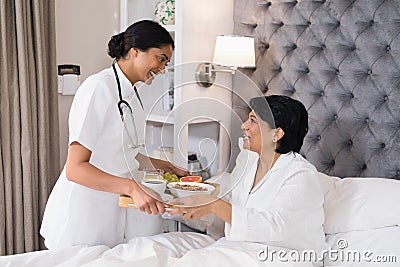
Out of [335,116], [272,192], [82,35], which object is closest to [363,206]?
[272,192]

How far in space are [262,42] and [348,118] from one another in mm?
619

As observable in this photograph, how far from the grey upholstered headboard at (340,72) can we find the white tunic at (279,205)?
1.78ft

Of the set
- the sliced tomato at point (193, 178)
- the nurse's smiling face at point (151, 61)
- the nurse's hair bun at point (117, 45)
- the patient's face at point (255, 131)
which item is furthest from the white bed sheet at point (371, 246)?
the nurse's hair bun at point (117, 45)

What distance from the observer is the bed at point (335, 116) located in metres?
1.77

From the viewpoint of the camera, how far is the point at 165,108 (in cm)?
163

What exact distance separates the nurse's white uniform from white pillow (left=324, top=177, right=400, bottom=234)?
80cm

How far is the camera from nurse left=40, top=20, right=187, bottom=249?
1723 millimetres

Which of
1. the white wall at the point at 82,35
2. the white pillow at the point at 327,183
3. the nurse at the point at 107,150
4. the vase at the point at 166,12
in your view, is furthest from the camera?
the white wall at the point at 82,35

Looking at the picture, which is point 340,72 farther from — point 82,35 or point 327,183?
point 82,35

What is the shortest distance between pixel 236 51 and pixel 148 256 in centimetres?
120

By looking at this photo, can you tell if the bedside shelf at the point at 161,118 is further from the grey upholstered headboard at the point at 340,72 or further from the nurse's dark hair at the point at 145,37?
the grey upholstered headboard at the point at 340,72

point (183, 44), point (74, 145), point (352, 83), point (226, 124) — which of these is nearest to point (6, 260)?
point (74, 145)

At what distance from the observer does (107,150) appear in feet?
6.10

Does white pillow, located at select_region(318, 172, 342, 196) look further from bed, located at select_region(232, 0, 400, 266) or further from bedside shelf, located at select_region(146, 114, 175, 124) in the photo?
bedside shelf, located at select_region(146, 114, 175, 124)
